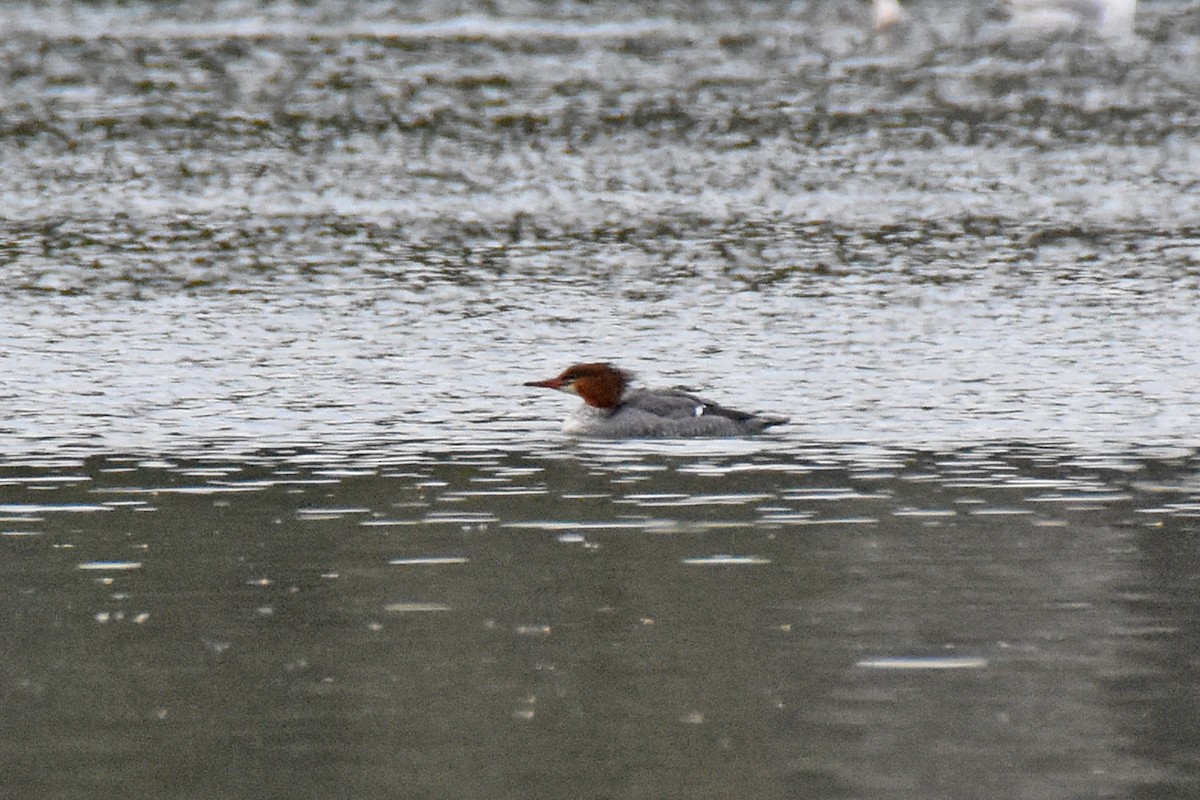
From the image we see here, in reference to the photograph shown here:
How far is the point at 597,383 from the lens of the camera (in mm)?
18656

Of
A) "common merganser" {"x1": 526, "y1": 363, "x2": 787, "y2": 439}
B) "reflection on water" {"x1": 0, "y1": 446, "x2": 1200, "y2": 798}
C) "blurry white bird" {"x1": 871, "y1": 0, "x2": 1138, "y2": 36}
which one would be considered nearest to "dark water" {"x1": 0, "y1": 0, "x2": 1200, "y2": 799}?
"reflection on water" {"x1": 0, "y1": 446, "x2": 1200, "y2": 798}

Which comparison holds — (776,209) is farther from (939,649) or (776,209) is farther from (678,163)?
(939,649)

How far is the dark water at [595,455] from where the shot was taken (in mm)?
10273

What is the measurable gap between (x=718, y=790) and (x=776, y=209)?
2395 cm

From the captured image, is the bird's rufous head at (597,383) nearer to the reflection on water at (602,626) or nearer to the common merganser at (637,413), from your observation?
the common merganser at (637,413)

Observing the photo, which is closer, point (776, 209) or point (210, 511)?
point (210, 511)

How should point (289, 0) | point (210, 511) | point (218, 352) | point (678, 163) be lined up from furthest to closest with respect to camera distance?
point (289, 0), point (678, 163), point (218, 352), point (210, 511)

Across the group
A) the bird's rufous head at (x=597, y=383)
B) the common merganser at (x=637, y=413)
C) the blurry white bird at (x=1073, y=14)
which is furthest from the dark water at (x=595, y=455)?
the blurry white bird at (x=1073, y=14)

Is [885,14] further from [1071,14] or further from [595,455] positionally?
[595,455]

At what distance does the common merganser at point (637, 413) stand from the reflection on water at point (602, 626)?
1.19m

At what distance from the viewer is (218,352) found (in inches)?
883

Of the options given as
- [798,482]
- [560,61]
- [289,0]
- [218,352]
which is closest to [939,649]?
[798,482]

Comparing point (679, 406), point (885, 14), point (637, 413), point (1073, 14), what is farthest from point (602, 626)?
point (1073, 14)

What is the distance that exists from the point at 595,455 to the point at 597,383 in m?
1.15
